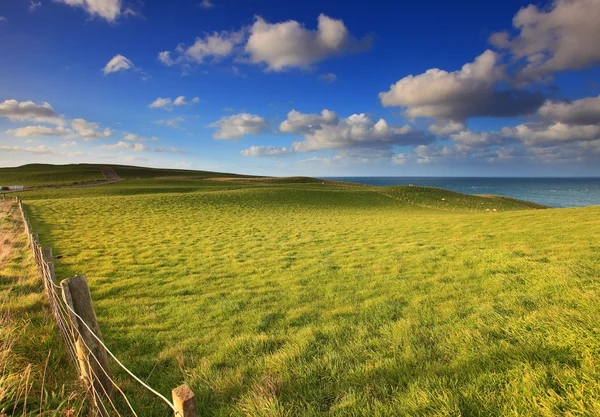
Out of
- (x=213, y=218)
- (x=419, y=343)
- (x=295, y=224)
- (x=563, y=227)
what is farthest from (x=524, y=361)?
(x=213, y=218)

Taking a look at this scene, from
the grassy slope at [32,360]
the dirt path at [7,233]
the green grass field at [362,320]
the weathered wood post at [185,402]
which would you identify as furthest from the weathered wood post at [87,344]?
the dirt path at [7,233]

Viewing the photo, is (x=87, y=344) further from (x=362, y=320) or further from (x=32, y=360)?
(x=362, y=320)

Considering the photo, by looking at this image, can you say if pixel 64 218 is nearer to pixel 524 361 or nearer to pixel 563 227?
pixel 524 361

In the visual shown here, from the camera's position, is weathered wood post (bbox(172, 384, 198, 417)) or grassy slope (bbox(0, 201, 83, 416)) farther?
grassy slope (bbox(0, 201, 83, 416))

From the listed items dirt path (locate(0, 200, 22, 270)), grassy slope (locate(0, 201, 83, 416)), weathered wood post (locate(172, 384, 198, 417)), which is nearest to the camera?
weathered wood post (locate(172, 384, 198, 417))

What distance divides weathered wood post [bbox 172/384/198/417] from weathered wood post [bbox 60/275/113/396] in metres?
1.99

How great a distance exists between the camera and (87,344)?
3.74m

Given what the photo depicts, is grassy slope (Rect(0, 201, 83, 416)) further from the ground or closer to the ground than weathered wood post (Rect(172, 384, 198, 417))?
closer to the ground

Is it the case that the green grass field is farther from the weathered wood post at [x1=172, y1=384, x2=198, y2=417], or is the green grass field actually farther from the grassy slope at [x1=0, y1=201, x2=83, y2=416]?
the weathered wood post at [x1=172, y1=384, x2=198, y2=417]

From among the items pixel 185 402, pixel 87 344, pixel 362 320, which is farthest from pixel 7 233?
pixel 185 402

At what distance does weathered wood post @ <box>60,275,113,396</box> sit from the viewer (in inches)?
143

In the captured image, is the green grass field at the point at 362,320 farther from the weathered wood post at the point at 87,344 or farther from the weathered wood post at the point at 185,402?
the weathered wood post at the point at 185,402

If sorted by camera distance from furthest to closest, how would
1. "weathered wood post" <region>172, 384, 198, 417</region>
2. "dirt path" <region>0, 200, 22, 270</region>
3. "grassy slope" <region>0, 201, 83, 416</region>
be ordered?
"dirt path" <region>0, 200, 22, 270</region> → "grassy slope" <region>0, 201, 83, 416</region> → "weathered wood post" <region>172, 384, 198, 417</region>

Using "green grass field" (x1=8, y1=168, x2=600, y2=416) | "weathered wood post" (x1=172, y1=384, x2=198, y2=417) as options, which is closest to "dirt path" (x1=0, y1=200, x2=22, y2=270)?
"green grass field" (x1=8, y1=168, x2=600, y2=416)
